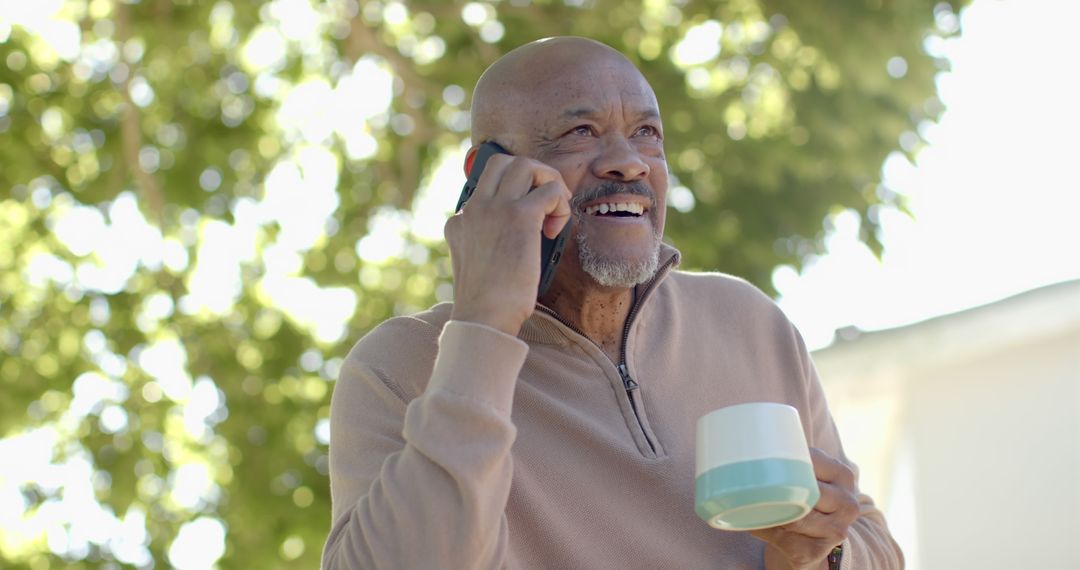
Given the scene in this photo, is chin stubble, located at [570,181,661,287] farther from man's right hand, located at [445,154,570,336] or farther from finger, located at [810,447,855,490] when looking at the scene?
finger, located at [810,447,855,490]

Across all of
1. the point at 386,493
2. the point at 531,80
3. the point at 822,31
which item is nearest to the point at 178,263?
the point at 822,31

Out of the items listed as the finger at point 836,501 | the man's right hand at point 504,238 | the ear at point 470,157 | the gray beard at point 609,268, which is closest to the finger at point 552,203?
the man's right hand at point 504,238

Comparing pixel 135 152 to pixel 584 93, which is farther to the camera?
pixel 135 152

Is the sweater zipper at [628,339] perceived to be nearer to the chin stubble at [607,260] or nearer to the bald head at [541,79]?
the chin stubble at [607,260]

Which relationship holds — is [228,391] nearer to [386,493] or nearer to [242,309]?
[242,309]

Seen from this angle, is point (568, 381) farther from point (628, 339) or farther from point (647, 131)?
point (647, 131)

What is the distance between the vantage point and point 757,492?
191 cm

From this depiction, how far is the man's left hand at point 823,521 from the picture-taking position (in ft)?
6.77

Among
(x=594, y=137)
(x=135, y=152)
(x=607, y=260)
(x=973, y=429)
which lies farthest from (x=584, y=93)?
(x=973, y=429)

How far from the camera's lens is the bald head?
260 cm

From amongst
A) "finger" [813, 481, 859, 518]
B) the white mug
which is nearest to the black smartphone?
the white mug

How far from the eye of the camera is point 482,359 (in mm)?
2033

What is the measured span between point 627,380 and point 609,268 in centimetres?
20

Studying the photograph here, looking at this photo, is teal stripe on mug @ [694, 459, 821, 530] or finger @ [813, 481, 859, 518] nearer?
teal stripe on mug @ [694, 459, 821, 530]
